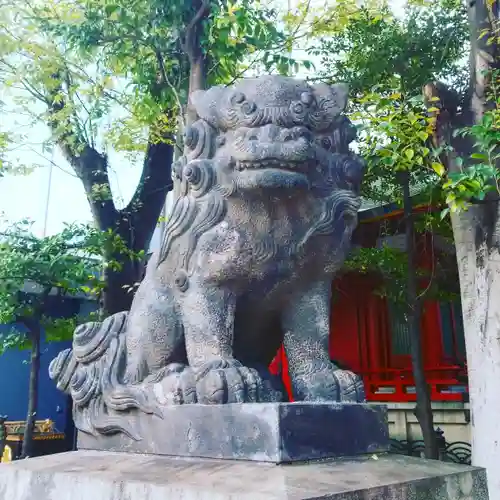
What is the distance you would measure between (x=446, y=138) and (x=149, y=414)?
3.43 m

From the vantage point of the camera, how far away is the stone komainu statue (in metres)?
1.99

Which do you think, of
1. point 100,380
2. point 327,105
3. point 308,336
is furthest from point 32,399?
point 327,105

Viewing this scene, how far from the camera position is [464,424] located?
22.4 feet

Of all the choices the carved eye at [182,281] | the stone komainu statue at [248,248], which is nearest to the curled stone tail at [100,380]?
the stone komainu statue at [248,248]

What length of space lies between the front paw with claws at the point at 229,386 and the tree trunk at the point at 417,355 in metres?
3.86

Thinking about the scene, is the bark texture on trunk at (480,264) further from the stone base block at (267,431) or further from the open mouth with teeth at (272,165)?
the open mouth with teeth at (272,165)

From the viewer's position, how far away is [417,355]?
547 centimetres

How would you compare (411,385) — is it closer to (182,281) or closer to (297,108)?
(182,281)

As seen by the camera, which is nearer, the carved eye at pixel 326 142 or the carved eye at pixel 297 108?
the carved eye at pixel 297 108

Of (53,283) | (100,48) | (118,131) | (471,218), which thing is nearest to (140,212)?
(118,131)

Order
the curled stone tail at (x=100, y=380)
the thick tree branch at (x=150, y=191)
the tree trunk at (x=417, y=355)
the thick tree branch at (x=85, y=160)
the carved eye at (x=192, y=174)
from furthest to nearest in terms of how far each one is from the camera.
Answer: the thick tree branch at (x=150, y=191), the thick tree branch at (x=85, y=160), the tree trunk at (x=417, y=355), the curled stone tail at (x=100, y=380), the carved eye at (x=192, y=174)

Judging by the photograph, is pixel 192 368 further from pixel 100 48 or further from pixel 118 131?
pixel 118 131

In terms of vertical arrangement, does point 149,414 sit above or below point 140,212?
below

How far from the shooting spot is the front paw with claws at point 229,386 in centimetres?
182
